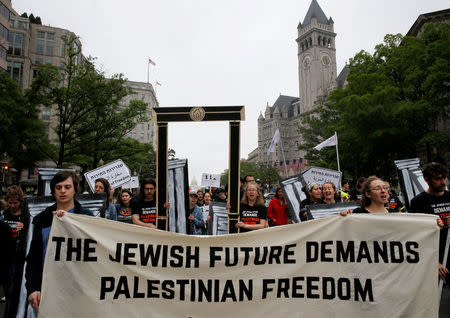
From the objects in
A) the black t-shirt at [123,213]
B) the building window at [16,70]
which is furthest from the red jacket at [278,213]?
the building window at [16,70]

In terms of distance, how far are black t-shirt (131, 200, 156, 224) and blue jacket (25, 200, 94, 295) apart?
92.0 inches

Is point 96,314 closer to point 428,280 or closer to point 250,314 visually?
point 250,314

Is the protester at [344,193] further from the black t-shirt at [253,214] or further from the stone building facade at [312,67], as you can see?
the stone building facade at [312,67]

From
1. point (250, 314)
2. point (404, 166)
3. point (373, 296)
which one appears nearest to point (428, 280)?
point (373, 296)

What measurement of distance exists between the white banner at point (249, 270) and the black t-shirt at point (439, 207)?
2.33 feet

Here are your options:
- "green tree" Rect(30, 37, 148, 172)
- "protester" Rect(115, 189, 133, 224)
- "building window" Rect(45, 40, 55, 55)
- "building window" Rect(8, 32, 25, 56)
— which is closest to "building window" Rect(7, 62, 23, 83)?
"building window" Rect(8, 32, 25, 56)

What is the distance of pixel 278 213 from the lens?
7.62 m

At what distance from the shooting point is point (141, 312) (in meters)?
3.31

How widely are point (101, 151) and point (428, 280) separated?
22.6 meters

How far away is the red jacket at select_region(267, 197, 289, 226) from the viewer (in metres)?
7.57

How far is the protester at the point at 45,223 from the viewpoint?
3.21 metres

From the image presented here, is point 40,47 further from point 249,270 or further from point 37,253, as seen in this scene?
point 249,270

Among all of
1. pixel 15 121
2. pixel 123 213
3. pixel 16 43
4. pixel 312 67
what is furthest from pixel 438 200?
pixel 312 67

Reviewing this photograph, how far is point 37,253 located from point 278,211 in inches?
209
